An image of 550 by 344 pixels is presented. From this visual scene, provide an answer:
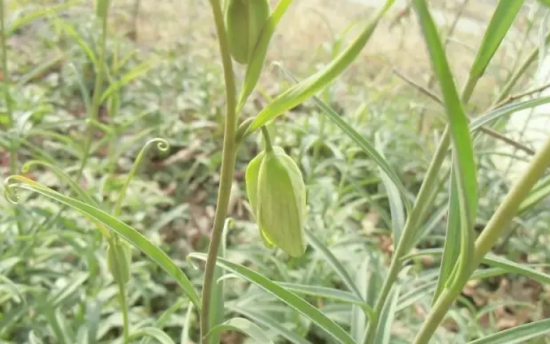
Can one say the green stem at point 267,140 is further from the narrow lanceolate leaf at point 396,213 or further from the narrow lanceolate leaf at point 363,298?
the narrow lanceolate leaf at point 363,298

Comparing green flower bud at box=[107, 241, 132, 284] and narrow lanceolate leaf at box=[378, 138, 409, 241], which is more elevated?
narrow lanceolate leaf at box=[378, 138, 409, 241]

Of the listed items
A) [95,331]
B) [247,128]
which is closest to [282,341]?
[95,331]

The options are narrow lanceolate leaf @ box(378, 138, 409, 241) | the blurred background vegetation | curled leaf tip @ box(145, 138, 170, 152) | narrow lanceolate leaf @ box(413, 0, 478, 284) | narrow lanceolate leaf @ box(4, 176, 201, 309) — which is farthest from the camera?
the blurred background vegetation

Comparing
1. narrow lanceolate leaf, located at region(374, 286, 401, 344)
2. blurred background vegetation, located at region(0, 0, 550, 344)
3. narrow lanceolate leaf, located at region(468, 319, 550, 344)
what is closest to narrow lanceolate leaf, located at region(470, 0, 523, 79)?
blurred background vegetation, located at region(0, 0, 550, 344)

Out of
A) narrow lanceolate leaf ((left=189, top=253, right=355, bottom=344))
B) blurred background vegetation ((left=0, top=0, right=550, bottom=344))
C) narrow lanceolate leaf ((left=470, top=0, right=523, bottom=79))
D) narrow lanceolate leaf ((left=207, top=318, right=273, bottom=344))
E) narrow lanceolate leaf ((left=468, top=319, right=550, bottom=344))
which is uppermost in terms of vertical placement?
narrow lanceolate leaf ((left=470, top=0, right=523, bottom=79))

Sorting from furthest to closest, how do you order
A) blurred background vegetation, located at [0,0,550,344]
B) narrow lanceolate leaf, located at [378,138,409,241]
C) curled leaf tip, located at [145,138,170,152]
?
blurred background vegetation, located at [0,0,550,344] < narrow lanceolate leaf, located at [378,138,409,241] < curled leaf tip, located at [145,138,170,152]

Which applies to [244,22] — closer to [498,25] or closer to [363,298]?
[498,25]

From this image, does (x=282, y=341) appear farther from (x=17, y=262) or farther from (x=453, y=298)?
(x=453, y=298)

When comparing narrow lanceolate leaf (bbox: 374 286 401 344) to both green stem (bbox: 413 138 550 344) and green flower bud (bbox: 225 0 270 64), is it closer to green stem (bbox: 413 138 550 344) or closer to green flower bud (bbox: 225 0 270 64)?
green stem (bbox: 413 138 550 344)
